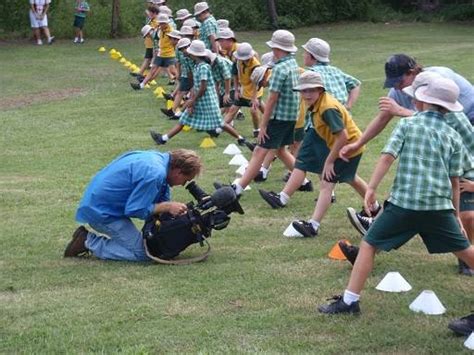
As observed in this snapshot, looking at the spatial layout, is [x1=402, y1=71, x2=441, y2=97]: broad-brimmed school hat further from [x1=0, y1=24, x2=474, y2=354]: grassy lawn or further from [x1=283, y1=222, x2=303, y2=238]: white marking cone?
[x1=283, y1=222, x2=303, y2=238]: white marking cone

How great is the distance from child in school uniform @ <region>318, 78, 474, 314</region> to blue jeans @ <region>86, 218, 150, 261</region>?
7.19ft

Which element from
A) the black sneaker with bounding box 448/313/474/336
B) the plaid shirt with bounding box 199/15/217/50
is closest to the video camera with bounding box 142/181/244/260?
the black sneaker with bounding box 448/313/474/336

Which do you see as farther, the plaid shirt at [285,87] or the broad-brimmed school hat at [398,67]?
the plaid shirt at [285,87]

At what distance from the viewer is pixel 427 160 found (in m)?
4.49

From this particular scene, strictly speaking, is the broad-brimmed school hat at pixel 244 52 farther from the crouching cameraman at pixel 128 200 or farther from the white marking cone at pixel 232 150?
the crouching cameraman at pixel 128 200

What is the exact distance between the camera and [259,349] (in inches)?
175

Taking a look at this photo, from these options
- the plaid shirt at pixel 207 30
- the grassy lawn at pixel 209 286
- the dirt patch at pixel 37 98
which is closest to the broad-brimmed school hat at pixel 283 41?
the grassy lawn at pixel 209 286

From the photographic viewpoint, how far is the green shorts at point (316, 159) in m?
6.71

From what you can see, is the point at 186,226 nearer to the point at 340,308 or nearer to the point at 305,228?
the point at 305,228

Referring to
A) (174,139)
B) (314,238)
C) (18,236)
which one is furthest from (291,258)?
(174,139)

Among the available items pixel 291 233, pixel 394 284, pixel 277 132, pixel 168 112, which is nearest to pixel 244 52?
pixel 168 112

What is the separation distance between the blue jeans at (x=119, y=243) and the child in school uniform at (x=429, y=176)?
86.2 inches

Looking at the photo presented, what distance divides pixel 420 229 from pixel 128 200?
225 centimetres

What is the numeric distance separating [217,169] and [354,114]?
3.94 m
